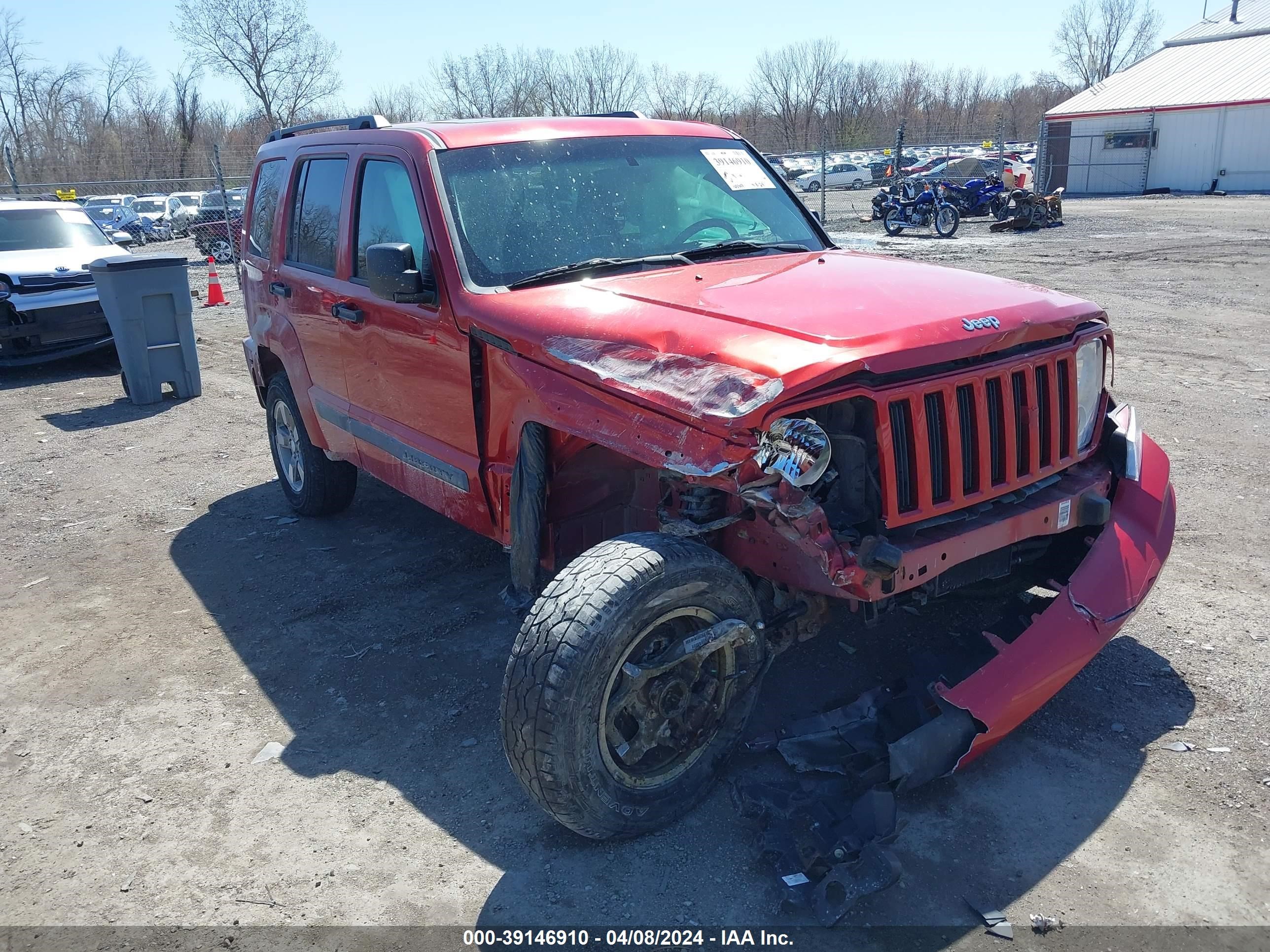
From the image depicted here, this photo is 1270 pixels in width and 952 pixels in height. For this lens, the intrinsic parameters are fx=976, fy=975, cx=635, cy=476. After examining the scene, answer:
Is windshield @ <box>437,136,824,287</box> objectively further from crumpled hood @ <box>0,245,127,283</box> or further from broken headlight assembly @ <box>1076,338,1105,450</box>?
crumpled hood @ <box>0,245,127,283</box>

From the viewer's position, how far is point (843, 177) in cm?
4006

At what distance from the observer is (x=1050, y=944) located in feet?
8.56

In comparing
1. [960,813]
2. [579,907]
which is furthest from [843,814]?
[579,907]

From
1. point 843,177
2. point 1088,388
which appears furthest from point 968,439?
point 843,177

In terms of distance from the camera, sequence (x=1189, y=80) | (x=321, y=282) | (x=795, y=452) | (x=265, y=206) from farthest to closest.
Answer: (x=1189, y=80), (x=265, y=206), (x=321, y=282), (x=795, y=452)

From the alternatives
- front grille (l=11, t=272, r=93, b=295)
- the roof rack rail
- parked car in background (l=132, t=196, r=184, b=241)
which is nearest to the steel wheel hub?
the roof rack rail

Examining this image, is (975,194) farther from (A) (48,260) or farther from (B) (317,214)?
(B) (317,214)

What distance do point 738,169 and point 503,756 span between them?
2990 mm

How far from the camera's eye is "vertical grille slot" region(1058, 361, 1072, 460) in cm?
351

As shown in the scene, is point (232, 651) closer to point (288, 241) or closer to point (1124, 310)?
point (288, 241)

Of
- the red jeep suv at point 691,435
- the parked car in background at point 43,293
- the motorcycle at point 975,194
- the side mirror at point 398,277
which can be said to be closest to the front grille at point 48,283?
the parked car in background at point 43,293

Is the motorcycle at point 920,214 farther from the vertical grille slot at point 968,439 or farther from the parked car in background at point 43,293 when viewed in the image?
the vertical grille slot at point 968,439

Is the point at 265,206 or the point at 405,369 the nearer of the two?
the point at 405,369

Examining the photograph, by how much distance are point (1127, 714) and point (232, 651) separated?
3.87m
